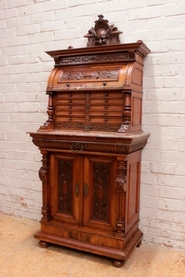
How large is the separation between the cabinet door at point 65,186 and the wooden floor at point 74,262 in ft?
0.98

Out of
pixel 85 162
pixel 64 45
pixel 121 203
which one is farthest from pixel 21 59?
pixel 121 203

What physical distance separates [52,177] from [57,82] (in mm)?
809

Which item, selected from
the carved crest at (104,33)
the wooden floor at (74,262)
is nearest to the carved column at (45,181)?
the wooden floor at (74,262)

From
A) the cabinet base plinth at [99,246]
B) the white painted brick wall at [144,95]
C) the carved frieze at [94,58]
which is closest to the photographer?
the cabinet base plinth at [99,246]

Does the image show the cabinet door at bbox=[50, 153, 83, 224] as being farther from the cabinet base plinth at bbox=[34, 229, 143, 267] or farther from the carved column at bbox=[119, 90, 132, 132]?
the carved column at bbox=[119, 90, 132, 132]

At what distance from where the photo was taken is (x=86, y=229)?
7.15 feet

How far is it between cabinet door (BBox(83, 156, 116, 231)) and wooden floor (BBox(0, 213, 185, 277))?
288 mm

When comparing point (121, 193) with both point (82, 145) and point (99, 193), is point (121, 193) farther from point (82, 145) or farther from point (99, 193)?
point (82, 145)

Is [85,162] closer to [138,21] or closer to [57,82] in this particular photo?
[57,82]

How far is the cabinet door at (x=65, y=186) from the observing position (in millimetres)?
2195

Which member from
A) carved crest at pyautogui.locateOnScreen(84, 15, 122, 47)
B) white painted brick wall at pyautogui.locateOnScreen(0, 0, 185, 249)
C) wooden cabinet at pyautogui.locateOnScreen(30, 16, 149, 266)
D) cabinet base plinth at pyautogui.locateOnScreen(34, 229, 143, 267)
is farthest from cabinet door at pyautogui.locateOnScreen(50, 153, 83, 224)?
carved crest at pyautogui.locateOnScreen(84, 15, 122, 47)

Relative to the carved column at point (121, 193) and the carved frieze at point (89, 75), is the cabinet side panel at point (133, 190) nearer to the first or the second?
the carved column at point (121, 193)

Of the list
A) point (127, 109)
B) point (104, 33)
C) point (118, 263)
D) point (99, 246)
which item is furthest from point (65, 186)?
point (104, 33)

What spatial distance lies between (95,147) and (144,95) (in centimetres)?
69
